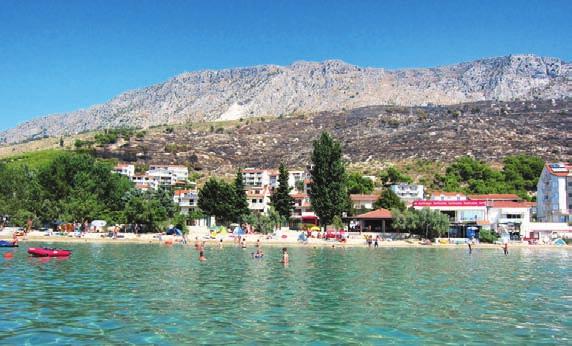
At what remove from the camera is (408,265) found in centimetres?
4222

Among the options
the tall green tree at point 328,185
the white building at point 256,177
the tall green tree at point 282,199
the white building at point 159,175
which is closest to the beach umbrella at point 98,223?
the tall green tree at point 282,199

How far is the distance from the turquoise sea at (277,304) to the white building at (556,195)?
6097cm

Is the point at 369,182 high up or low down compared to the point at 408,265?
up

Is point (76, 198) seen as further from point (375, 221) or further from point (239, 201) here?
point (375, 221)

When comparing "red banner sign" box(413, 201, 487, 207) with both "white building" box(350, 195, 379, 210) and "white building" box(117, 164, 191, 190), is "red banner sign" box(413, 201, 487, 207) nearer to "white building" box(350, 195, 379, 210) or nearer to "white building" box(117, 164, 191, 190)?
"white building" box(350, 195, 379, 210)

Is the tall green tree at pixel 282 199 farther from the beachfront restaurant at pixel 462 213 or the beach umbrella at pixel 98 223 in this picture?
the beach umbrella at pixel 98 223

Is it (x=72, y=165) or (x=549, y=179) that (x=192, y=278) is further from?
(x=549, y=179)

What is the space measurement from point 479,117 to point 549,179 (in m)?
94.2

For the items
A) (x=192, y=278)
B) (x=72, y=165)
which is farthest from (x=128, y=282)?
(x=72, y=165)

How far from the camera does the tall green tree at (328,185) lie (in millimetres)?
76688

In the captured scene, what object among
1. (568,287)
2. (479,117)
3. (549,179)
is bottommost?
(568,287)

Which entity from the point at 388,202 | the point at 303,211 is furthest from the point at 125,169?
the point at 388,202

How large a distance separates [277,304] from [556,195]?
297 ft

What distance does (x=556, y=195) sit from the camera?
98.0m
